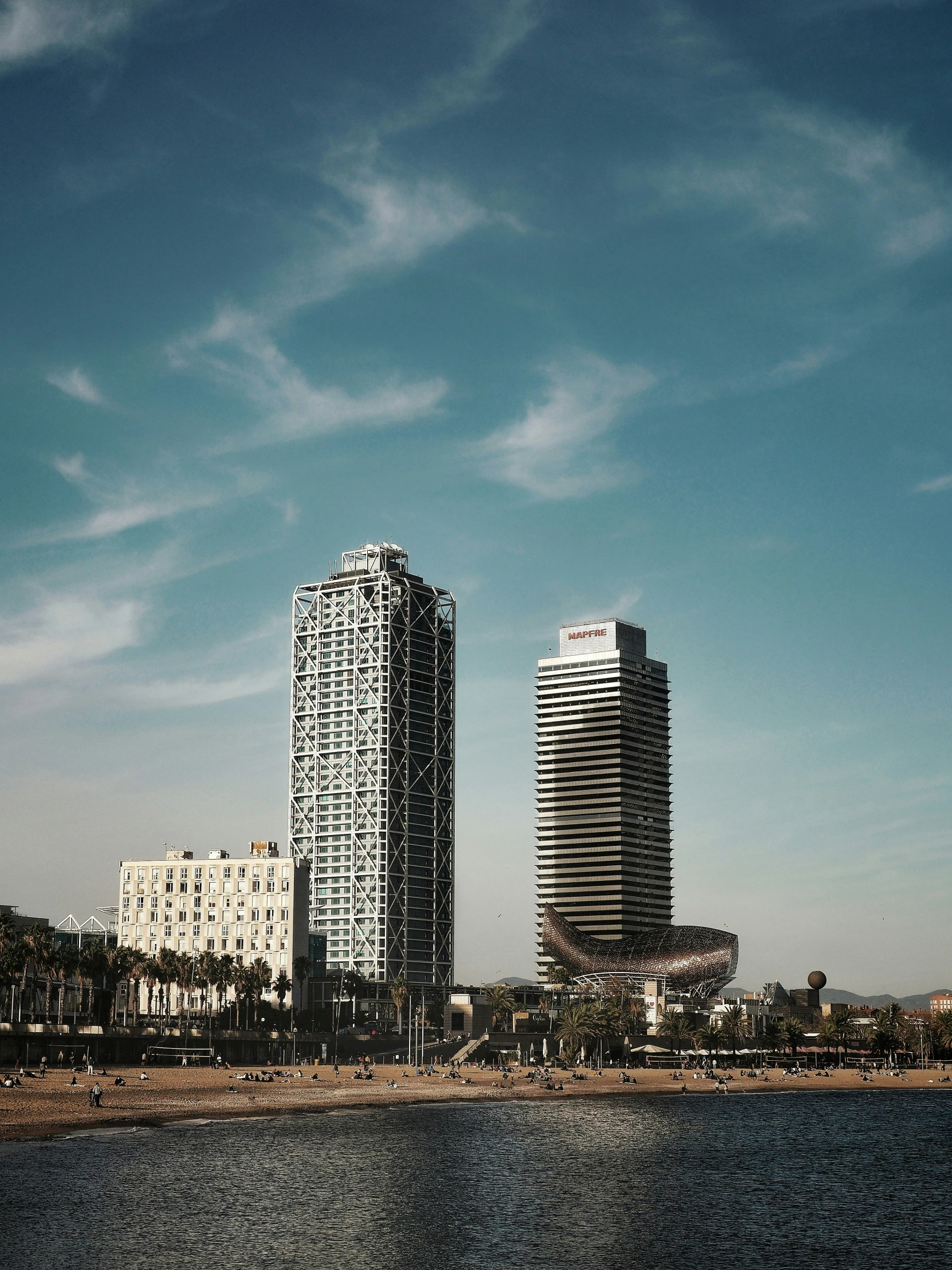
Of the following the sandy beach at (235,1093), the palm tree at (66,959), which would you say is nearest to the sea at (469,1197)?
the sandy beach at (235,1093)

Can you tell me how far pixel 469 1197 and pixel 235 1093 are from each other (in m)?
61.4

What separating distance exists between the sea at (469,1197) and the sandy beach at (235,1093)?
4.76 m

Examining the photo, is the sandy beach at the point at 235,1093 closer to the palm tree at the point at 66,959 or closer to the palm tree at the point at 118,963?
the palm tree at the point at 66,959

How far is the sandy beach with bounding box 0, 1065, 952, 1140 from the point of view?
11312 cm

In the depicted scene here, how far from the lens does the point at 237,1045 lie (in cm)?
19025

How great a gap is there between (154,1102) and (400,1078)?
5525cm

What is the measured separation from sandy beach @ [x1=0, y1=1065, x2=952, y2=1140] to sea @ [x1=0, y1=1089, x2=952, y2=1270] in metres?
4.76

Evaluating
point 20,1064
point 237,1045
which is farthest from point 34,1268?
point 237,1045

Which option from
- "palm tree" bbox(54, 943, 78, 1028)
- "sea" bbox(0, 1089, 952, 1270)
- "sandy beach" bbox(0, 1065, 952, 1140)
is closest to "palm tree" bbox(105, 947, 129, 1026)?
"palm tree" bbox(54, 943, 78, 1028)

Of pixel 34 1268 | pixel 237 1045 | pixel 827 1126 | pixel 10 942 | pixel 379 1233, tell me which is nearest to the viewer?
pixel 34 1268

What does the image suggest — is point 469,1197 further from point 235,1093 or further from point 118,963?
point 118,963

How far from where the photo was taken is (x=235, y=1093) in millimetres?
141250

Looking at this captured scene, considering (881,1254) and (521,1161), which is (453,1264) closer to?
(881,1254)

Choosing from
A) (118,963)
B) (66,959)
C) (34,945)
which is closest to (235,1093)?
(34,945)
